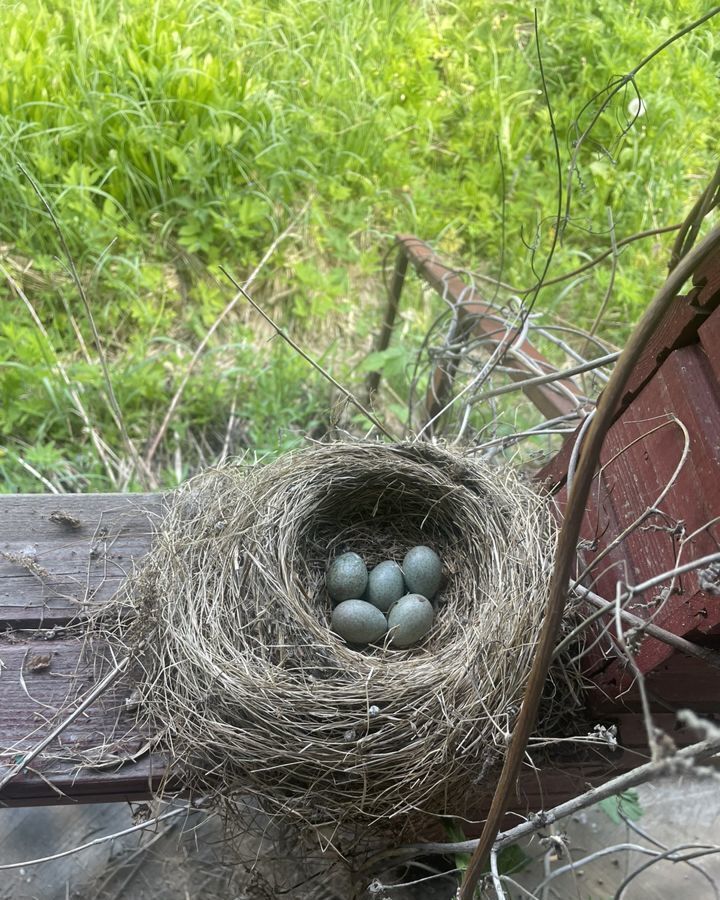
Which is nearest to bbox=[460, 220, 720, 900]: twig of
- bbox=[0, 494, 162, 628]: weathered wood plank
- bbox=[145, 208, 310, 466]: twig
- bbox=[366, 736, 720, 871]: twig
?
bbox=[366, 736, 720, 871]: twig

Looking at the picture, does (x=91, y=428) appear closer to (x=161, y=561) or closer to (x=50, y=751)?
(x=161, y=561)

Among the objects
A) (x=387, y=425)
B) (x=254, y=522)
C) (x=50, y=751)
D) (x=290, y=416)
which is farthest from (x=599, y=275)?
(x=50, y=751)

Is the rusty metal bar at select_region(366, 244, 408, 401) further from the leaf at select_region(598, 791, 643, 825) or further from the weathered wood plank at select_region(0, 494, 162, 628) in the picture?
the leaf at select_region(598, 791, 643, 825)

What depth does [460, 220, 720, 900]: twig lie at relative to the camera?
0.61m

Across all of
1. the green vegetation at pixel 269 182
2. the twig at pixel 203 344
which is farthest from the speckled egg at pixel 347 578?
the twig at pixel 203 344

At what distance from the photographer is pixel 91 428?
90.0 inches

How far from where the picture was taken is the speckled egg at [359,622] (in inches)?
55.6

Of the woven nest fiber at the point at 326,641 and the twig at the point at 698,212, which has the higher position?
the twig at the point at 698,212

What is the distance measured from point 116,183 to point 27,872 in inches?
81.8

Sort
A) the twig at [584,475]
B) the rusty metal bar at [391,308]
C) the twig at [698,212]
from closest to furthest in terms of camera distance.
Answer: the twig at [584,475]
the twig at [698,212]
the rusty metal bar at [391,308]

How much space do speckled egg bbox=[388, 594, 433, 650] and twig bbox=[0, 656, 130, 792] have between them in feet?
1.58

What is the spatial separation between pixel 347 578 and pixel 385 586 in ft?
0.24

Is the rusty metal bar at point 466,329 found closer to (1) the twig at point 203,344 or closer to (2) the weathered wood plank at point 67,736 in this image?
(1) the twig at point 203,344

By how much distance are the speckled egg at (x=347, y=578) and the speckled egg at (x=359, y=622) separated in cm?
5
